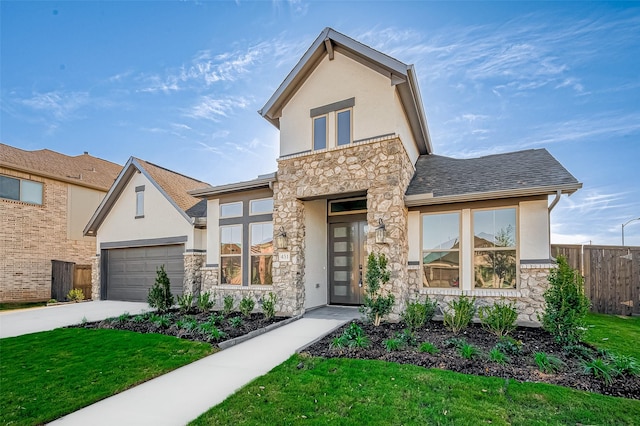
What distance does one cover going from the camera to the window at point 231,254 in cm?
998

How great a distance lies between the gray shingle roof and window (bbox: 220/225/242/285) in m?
5.34

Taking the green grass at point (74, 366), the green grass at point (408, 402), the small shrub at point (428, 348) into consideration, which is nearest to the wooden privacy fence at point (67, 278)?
the green grass at point (74, 366)

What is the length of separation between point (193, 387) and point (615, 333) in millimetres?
8012

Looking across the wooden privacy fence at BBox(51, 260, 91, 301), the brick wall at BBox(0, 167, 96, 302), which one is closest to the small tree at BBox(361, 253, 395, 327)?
the wooden privacy fence at BBox(51, 260, 91, 301)

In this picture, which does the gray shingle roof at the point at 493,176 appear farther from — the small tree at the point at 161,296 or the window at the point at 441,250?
the small tree at the point at 161,296

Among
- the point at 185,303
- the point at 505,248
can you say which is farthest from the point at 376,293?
the point at 185,303

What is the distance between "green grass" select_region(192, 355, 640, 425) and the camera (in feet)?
10.6

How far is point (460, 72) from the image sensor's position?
1055cm

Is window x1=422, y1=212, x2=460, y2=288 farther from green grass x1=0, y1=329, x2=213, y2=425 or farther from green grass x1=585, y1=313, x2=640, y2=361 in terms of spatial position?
green grass x1=0, y1=329, x2=213, y2=425

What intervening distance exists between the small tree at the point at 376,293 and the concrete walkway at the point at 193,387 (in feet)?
3.85

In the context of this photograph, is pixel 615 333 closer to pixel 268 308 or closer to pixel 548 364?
pixel 548 364

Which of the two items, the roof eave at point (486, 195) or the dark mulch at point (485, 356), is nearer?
the dark mulch at point (485, 356)

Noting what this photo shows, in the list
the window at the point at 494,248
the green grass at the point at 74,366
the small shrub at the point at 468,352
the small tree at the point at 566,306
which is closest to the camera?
the green grass at the point at 74,366

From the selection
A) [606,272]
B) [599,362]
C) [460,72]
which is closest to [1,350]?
[599,362]
